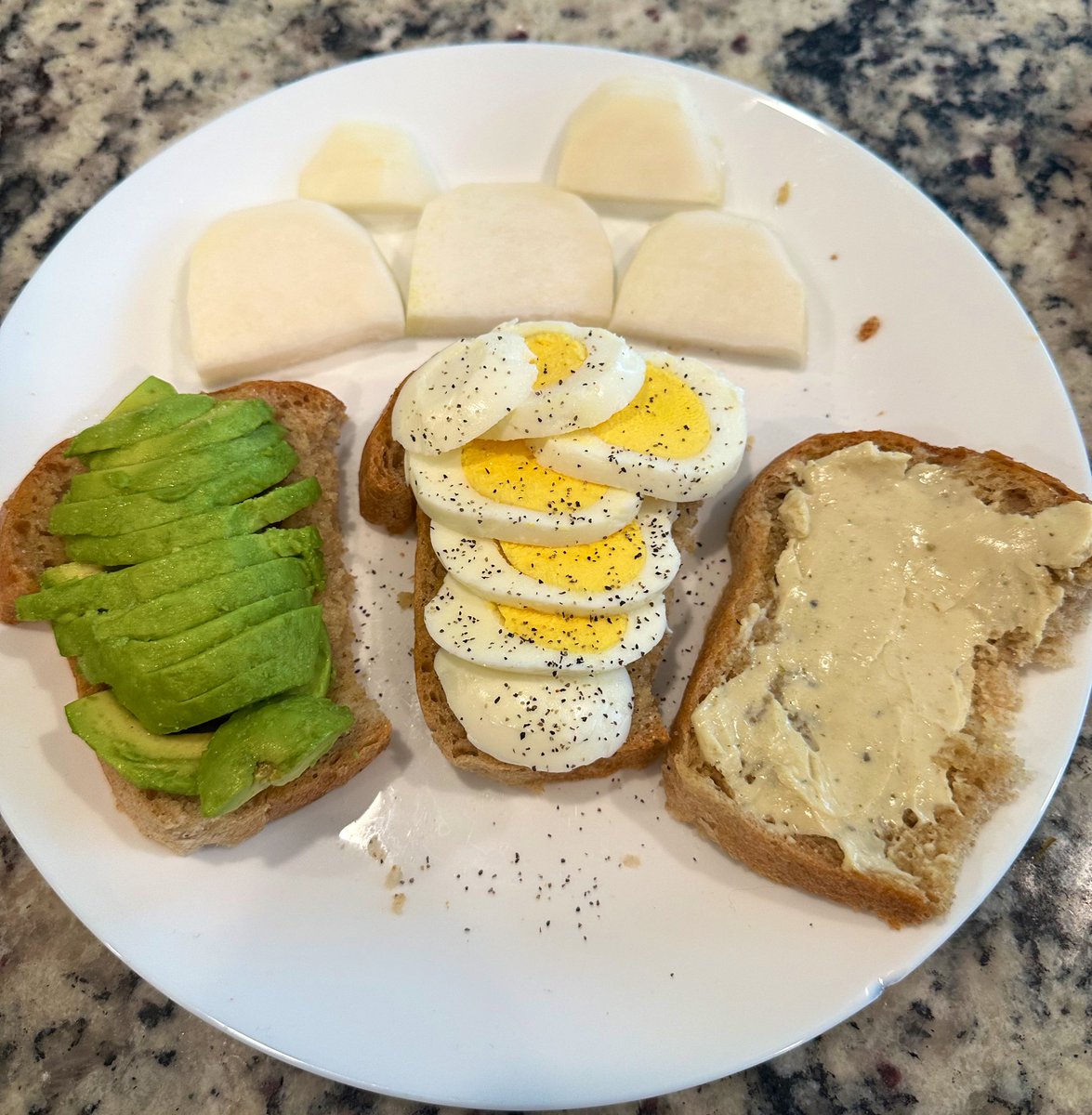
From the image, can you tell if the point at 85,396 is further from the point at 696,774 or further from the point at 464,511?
the point at 696,774

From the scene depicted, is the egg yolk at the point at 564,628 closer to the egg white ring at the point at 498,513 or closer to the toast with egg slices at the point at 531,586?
the toast with egg slices at the point at 531,586

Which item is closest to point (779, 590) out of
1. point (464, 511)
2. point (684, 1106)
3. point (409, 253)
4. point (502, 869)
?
point (464, 511)

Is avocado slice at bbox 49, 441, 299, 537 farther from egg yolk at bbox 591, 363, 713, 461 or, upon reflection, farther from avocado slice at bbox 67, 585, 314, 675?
egg yolk at bbox 591, 363, 713, 461

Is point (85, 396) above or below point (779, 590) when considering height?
above

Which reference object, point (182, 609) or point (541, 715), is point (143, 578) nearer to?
point (182, 609)

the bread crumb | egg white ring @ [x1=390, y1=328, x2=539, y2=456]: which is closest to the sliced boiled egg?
the bread crumb
